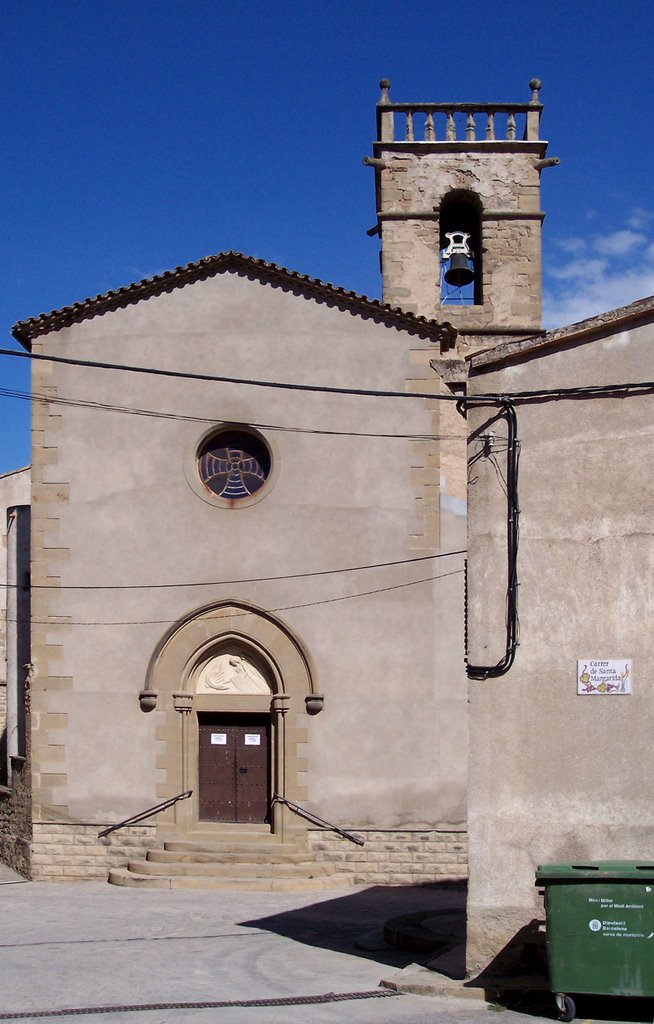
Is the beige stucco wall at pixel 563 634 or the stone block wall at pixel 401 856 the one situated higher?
the beige stucco wall at pixel 563 634

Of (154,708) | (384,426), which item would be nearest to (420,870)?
(154,708)

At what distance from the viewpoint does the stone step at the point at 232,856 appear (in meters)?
16.4

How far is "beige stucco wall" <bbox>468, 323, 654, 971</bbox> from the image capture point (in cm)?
964

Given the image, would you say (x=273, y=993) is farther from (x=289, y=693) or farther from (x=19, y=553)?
(x=19, y=553)

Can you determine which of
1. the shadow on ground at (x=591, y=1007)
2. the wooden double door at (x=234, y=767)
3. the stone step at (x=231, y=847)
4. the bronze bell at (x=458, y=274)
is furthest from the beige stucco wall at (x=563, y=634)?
the bronze bell at (x=458, y=274)

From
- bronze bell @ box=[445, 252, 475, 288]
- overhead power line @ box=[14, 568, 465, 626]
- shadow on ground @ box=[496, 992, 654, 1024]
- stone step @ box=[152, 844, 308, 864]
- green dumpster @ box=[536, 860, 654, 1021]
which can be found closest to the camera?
green dumpster @ box=[536, 860, 654, 1021]

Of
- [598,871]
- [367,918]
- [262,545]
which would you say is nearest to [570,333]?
[598,871]

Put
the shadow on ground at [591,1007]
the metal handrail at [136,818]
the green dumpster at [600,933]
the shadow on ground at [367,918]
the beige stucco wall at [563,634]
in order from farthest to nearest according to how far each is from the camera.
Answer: the metal handrail at [136,818] < the shadow on ground at [367,918] < the beige stucco wall at [563,634] < the shadow on ground at [591,1007] < the green dumpster at [600,933]

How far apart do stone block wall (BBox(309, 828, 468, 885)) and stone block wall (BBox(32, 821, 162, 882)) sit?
2511 millimetres

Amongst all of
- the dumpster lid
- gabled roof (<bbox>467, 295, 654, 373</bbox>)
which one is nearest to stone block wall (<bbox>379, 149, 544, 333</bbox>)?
gabled roof (<bbox>467, 295, 654, 373</bbox>)

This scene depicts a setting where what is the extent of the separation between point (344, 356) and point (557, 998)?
11133mm

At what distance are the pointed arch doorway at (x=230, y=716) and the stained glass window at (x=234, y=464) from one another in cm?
175

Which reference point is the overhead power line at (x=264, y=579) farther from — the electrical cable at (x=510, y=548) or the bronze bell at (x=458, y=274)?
the electrical cable at (x=510, y=548)

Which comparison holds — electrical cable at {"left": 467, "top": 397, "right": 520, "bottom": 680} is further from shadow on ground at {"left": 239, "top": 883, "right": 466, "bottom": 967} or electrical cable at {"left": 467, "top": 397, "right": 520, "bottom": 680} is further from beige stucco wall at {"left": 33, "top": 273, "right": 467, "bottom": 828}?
beige stucco wall at {"left": 33, "top": 273, "right": 467, "bottom": 828}
